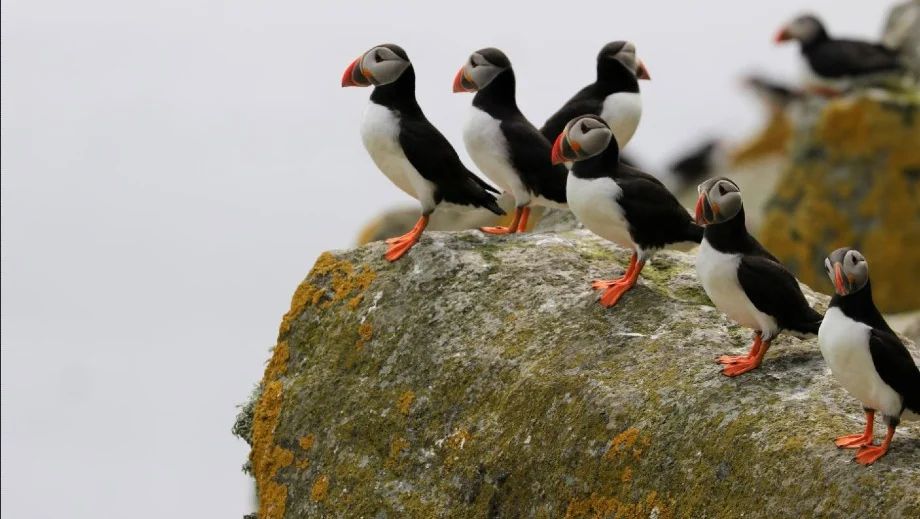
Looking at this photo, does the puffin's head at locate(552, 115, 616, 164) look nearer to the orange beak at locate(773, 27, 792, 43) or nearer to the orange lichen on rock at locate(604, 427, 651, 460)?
the orange lichen on rock at locate(604, 427, 651, 460)

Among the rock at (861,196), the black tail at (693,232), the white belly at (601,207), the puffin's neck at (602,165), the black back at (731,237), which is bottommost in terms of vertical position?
the rock at (861,196)

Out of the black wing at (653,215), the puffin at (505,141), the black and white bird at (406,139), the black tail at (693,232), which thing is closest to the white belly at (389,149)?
the black and white bird at (406,139)

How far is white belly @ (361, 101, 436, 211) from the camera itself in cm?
986

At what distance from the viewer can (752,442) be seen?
737 cm

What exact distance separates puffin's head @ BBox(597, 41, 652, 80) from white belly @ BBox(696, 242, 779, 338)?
3.81 meters

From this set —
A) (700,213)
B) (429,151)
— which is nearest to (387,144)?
(429,151)

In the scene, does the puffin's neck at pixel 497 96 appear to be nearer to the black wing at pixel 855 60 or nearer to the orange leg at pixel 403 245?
the orange leg at pixel 403 245

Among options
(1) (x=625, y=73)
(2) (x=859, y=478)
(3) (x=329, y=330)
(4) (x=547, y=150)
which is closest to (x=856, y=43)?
(1) (x=625, y=73)

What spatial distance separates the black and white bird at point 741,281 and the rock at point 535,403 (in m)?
0.17

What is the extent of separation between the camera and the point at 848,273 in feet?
24.4

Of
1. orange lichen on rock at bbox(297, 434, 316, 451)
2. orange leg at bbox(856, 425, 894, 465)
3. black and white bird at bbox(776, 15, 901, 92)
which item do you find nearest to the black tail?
orange leg at bbox(856, 425, 894, 465)

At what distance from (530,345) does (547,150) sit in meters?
1.94

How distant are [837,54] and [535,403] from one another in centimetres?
1491

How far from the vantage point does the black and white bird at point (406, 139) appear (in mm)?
9820
